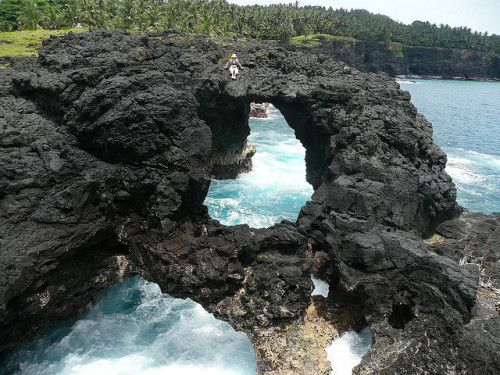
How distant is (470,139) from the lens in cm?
5259

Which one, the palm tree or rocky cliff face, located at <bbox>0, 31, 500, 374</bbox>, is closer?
rocky cliff face, located at <bbox>0, 31, 500, 374</bbox>

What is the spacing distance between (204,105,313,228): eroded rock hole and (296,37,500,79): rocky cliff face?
102 m

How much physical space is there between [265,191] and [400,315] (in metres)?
21.5

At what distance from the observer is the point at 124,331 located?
17.0 m

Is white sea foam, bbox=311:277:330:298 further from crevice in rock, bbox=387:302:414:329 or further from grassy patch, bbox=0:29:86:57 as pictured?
grassy patch, bbox=0:29:86:57

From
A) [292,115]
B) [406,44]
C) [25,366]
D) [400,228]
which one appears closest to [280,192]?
[292,115]

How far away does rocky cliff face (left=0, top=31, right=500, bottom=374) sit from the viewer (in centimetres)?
1105

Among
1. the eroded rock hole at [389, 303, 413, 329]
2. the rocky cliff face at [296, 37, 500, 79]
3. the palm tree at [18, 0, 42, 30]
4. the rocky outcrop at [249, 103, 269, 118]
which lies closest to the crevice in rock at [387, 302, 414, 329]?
the eroded rock hole at [389, 303, 413, 329]

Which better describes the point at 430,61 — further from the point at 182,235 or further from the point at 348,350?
the point at 182,235

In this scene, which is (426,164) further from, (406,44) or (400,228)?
(406,44)

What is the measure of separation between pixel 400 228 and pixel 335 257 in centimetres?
363

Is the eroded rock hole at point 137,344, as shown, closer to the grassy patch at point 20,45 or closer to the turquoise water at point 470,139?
the grassy patch at point 20,45

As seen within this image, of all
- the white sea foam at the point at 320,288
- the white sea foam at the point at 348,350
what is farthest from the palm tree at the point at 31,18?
the white sea foam at the point at 348,350

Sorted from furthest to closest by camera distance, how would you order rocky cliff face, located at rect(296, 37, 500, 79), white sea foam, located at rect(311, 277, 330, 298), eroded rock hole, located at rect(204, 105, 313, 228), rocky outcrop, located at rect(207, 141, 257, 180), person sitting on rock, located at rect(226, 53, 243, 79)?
rocky cliff face, located at rect(296, 37, 500, 79) < rocky outcrop, located at rect(207, 141, 257, 180) < eroded rock hole, located at rect(204, 105, 313, 228) < person sitting on rock, located at rect(226, 53, 243, 79) < white sea foam, located at rect(311, 277, 330, 298)
